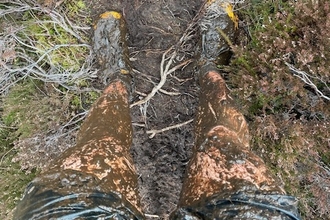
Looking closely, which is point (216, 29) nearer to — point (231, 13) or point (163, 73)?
point (231, 13)

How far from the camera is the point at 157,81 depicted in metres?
2.53

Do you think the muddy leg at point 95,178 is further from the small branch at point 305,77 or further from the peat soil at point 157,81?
the small branch at point 305,77

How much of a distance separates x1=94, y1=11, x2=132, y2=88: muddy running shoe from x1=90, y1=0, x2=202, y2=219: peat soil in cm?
9

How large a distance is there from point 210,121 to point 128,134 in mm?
405

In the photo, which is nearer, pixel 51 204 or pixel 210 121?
pixel 51 204

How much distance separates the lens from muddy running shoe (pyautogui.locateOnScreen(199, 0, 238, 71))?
7.79 ft

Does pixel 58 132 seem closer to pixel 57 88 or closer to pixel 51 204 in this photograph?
pixel 57 88

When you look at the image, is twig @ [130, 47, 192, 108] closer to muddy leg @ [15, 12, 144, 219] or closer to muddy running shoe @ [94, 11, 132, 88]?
muddy running shoe @ [94, 11, 132, 88]

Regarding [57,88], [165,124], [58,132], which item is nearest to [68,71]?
[57,88]

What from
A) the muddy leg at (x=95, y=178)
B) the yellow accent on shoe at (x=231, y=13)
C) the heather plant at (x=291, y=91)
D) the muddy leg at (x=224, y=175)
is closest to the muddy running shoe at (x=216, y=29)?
the yellow accent on shoe at (x=231, y=13)

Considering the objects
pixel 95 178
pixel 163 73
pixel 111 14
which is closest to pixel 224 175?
pixel 95 178

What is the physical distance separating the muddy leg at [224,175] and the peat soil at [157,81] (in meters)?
0.56

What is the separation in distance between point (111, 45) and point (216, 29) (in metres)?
0.62

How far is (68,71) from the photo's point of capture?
251cm
